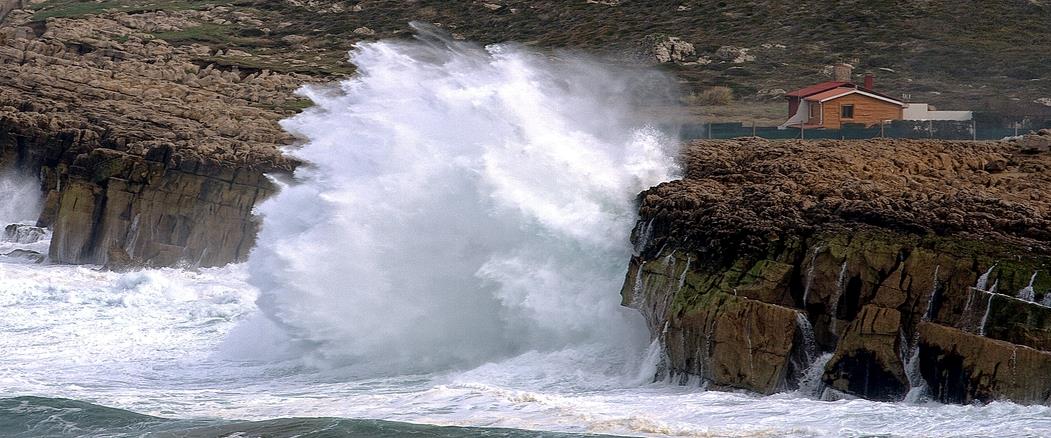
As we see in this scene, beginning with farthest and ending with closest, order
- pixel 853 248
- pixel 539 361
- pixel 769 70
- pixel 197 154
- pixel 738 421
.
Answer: pixel 769 70, pixel 197 154, pixel 539 361, pixel 853 248, pixel 738 421

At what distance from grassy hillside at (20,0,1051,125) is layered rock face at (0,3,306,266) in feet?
27.0

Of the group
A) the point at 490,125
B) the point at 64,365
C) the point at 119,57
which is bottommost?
the point at 64,365

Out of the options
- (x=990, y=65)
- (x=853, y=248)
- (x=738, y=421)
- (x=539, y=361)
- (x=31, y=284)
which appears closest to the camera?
(x=738, y=421)

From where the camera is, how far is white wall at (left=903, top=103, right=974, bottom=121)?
38.3 meters

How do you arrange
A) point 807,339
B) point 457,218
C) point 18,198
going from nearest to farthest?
point 807,339 → point 457,218 → point 18,198

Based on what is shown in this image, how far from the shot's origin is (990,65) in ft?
182

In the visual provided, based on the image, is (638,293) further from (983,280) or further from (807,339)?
(983,280)

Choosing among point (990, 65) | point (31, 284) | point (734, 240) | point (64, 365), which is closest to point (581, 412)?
point (734, 240)

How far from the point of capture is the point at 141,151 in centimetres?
3922

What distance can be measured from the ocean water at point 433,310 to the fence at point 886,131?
21.1 ft

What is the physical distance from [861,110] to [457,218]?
1816 centimetres

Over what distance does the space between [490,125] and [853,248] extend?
6479 millimetres

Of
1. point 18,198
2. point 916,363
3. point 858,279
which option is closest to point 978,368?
point 916,363

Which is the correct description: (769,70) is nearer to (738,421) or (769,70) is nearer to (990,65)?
(990,65)
